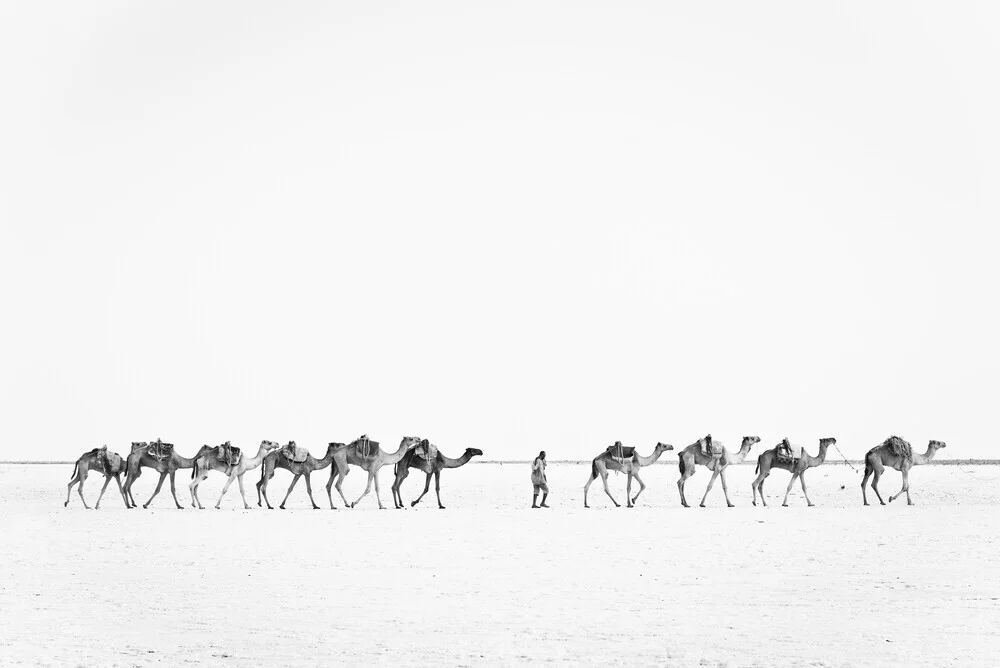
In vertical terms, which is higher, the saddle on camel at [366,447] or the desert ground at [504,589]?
the saddle on camel at [366,447]

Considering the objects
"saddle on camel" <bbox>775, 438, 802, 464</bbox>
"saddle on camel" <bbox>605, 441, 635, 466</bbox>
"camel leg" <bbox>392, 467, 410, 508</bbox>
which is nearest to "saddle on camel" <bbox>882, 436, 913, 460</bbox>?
"saddle on camel" <bbox>775, 438, 802, 464</bbox>

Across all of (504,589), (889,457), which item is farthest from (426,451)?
(504,589)

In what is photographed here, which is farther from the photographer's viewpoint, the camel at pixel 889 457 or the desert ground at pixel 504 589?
the camel at pixel 889 457

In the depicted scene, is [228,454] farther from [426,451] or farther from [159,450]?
[426,451]

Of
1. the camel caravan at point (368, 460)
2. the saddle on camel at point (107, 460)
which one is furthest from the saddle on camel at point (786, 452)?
→ the saddle on camel at point (107, 460)

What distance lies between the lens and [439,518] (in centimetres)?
2252

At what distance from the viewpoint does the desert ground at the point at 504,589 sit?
9367 mm

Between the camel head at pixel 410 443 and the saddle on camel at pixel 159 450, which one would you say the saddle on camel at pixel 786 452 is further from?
the saddle on camel at pixel 159 450

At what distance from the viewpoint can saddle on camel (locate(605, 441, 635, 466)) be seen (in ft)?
90.1

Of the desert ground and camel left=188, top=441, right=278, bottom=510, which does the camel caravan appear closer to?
camel left=188, top=441, right=278, bottom=510

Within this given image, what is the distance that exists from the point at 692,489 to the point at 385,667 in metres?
29.2

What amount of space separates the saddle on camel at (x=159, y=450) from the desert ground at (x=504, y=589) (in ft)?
14.0

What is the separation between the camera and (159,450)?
2802cm

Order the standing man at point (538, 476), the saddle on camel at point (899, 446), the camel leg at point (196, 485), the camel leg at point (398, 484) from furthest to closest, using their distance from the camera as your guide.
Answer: the saddle on camel at point (899, 446) < the camel leg at point (196, 485) < the camel leg at point (398, 484) < the standing man at point (538, 476)
